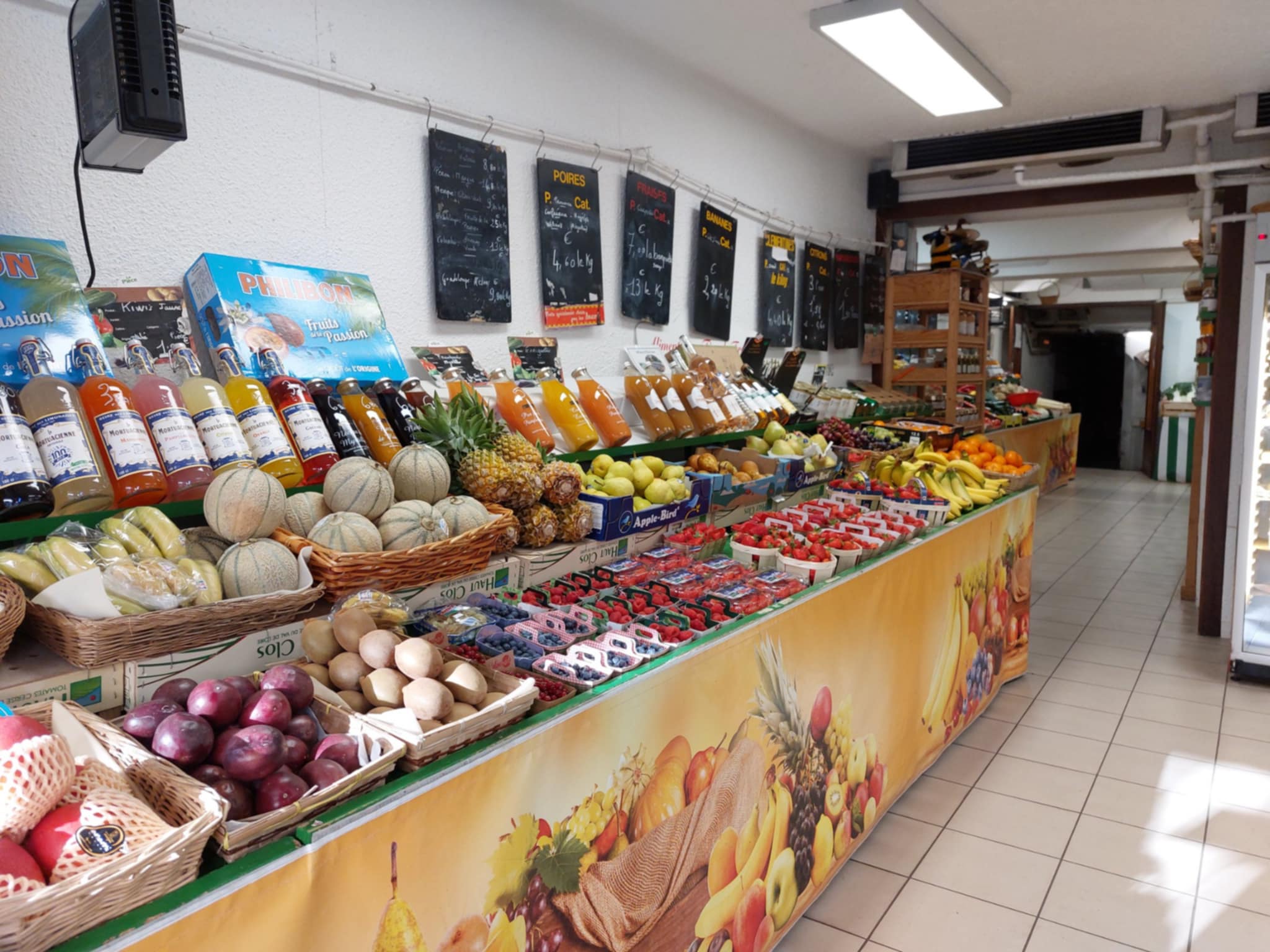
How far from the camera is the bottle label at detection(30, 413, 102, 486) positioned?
1.91 m

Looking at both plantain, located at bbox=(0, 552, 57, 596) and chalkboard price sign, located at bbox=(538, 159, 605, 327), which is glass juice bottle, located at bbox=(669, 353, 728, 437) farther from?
plantain, located at bbox=(0, 552, 57, 596)

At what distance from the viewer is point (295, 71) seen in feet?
9.08

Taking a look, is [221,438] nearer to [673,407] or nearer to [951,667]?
[673,407]

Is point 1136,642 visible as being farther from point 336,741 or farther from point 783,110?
point 336,741

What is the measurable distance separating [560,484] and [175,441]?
3.54 ft

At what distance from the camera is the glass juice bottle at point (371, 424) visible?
2.61 meters

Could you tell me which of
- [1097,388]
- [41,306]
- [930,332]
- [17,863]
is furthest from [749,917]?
[1097,388]

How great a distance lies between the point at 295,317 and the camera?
2658 millimetres

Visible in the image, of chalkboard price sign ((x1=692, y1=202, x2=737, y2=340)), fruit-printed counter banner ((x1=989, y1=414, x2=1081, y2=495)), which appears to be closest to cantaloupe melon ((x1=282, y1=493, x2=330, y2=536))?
chalkboard price sign ((x1=692, y1=202, x2=737, y2=340))

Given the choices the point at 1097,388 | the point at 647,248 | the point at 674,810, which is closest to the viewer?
the point at 674,810

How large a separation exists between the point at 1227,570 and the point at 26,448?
6.34m

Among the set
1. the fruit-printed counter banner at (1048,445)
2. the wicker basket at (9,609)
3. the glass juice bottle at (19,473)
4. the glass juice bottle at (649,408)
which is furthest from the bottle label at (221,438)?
the fruit-printed counter banner at (1048,445)

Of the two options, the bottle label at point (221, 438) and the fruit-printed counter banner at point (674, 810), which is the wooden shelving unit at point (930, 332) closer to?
the fruit-printed counter banner at point (674, 810)

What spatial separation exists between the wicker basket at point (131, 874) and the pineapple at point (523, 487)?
137 centimetres
